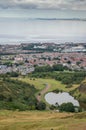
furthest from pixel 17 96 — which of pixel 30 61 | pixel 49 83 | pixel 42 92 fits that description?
pixel 30 61

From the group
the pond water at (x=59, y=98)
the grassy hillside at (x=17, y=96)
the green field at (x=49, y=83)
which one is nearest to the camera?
the grassy hillside at (x=17, y=96)

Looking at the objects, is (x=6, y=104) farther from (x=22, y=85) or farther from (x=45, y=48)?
(x=45, y=48)

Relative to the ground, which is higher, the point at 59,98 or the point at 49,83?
the point at 49,83

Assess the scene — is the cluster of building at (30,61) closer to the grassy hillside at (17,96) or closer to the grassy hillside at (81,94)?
the grassy hillside at (17,96)

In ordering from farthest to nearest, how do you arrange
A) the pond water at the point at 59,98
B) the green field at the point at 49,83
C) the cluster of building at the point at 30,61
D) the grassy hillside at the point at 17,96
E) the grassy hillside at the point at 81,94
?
the cluster of building at the point at 30,61, the green field at the point at 49,83, the pond water at the point at 59,98, the grassy hillside at the point at 81,94, the grassy hillside at the point at 17,96

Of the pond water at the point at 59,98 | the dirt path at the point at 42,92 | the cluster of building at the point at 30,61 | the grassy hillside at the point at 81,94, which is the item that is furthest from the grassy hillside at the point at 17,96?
the cluster of building at the point at 30,61

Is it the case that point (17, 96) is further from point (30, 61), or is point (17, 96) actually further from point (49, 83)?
point (30, 61)

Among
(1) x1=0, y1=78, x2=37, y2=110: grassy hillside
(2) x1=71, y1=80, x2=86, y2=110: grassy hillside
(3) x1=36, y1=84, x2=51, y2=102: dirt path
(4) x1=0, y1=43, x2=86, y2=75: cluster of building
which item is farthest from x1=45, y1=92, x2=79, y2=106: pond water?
(4) x1=0, y1=43, x2=86, y2=75: cluster of building
